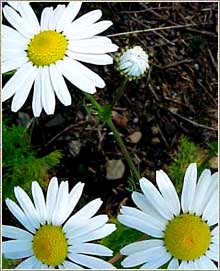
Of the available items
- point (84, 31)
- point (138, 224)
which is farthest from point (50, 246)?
point (84, 31)

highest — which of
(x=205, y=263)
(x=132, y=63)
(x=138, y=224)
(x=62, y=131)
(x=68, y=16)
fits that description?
(x=68, y=16)

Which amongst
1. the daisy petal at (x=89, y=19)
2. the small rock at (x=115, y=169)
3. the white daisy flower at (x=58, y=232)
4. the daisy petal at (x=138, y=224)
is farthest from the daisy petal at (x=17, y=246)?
the small rock at (x=115, y=169)

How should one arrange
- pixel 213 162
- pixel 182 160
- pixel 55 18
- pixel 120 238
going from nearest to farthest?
pixel 55 18 → pixel 120 238 → pixel 182 160 → pixel 213 162

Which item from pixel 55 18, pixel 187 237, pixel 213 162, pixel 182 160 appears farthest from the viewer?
pixel 213 162

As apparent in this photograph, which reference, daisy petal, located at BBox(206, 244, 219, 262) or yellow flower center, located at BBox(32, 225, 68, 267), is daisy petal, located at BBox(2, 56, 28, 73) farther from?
daisy petal, located at BBox(206, 244, 219, 262)

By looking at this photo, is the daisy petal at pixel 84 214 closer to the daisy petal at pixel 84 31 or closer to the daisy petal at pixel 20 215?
the daisy petal at pixel 20 215

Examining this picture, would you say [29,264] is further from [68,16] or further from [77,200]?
[68,16]
